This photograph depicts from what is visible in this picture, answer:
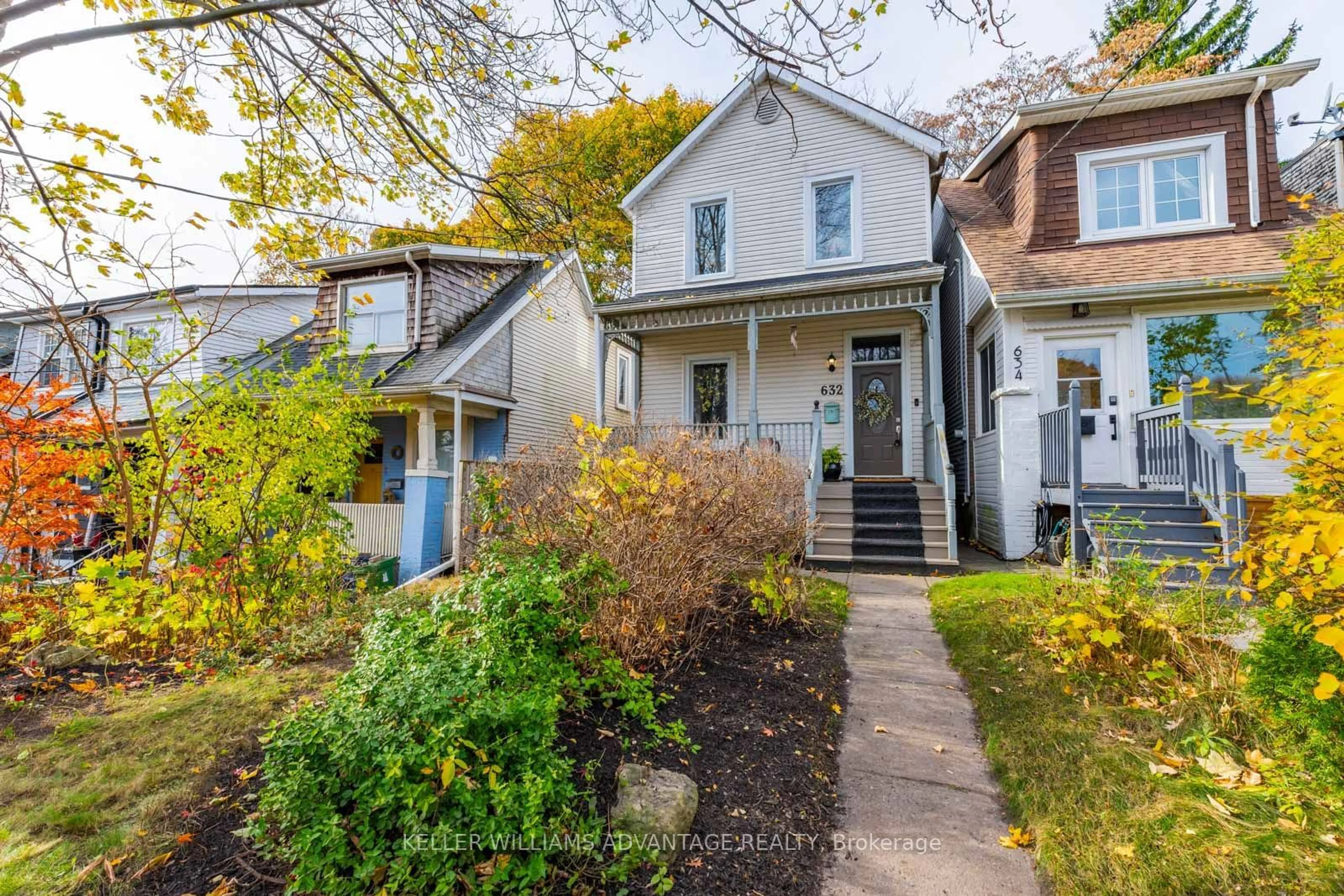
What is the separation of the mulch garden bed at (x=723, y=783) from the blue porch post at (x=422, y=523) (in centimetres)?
751

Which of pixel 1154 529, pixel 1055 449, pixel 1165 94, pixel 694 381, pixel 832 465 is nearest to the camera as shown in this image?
pixel 1154 529

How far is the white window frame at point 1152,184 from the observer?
8570 mm

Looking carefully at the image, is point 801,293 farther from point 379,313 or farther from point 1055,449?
point 379,313

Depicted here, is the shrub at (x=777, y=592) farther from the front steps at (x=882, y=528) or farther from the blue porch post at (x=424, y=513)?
the blue porch post at (x=424, y=513)

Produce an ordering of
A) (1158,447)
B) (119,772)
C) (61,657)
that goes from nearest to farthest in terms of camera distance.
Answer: (119,772) < (61,657) < (1158,447)

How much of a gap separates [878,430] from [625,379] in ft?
27.8

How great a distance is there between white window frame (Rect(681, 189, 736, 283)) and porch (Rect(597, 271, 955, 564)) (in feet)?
3.54

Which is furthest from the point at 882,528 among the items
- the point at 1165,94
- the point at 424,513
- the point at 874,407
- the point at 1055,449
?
the point at 1165,94

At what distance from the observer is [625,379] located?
55.9 ft

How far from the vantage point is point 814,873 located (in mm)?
2234

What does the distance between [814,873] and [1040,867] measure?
35.8 inches

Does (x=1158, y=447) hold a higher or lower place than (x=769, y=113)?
lower

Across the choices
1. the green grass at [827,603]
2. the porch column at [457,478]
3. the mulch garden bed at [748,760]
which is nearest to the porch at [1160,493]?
the green grass at [827,603]

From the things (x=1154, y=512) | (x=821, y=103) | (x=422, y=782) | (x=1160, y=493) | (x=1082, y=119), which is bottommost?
(x=422, y=782)
